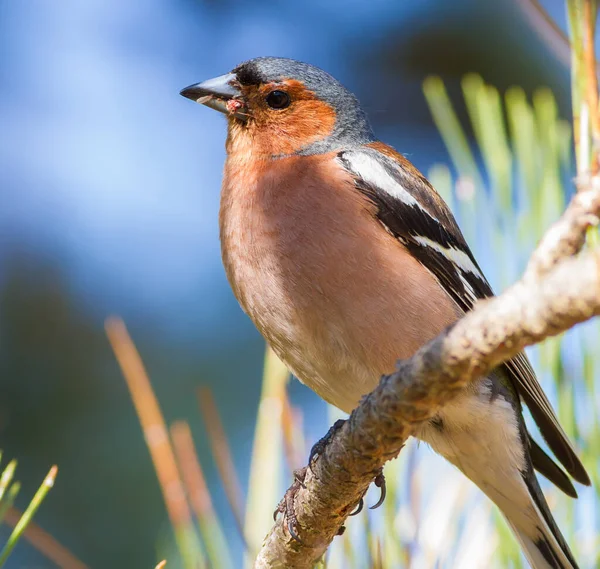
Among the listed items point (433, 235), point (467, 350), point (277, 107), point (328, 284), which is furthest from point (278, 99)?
point (467, 350)

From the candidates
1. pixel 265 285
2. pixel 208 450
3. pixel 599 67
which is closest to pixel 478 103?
pixel 599 67

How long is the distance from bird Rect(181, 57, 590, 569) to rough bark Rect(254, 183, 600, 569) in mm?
776

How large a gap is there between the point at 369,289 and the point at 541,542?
0.89 meters

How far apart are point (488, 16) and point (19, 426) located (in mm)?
3443

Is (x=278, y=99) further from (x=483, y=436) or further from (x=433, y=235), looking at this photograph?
(x=483, y=436)

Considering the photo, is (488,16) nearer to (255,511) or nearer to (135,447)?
(135,447)

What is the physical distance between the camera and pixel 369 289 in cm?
258

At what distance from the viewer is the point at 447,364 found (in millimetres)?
1198

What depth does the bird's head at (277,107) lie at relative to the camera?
3.23 metres

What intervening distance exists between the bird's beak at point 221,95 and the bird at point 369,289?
13cm

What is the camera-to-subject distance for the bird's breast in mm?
2572

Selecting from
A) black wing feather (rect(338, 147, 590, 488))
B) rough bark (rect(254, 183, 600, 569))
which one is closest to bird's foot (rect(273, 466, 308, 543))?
rough bark (rect(254, 183, 600, 569))

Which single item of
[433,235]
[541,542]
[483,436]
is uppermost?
[433,235]

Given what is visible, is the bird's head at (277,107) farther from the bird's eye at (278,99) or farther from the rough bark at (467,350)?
the rough bark at (467,350)
